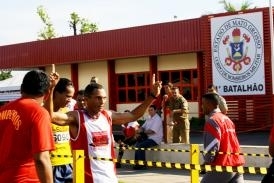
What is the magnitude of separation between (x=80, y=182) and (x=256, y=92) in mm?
15430

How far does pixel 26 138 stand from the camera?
4.47 metres

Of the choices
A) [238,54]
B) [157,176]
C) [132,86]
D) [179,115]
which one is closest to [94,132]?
[157,176]

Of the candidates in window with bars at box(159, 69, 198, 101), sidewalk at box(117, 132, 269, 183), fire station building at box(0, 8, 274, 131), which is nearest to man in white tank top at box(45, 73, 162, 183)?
sidewalk at box(117, 132, 269, 183)

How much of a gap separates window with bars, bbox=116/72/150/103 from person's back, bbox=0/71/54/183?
23408 millimetres

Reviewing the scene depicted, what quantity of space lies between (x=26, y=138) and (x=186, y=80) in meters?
22.3

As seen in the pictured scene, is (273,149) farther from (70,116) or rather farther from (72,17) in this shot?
(72,17)

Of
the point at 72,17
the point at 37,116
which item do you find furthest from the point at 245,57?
the point at 72,17

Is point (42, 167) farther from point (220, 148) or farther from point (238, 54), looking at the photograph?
point (238, 54)

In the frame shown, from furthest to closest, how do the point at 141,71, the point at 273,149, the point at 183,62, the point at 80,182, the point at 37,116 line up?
1. the point at 141,71
2. the point at 183,62
3. the point at 80,182
4. the point at 273,149
5. the point at 37,116

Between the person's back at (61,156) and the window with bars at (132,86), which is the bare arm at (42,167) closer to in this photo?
the person's back at (61,156)

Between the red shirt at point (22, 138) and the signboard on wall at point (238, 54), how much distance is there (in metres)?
17.5

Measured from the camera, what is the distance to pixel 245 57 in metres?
21.9

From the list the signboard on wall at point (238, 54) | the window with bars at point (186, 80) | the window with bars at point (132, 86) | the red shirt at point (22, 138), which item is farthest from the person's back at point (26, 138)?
the window with bars at point (132, 86)

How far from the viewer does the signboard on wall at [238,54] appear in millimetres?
21484
